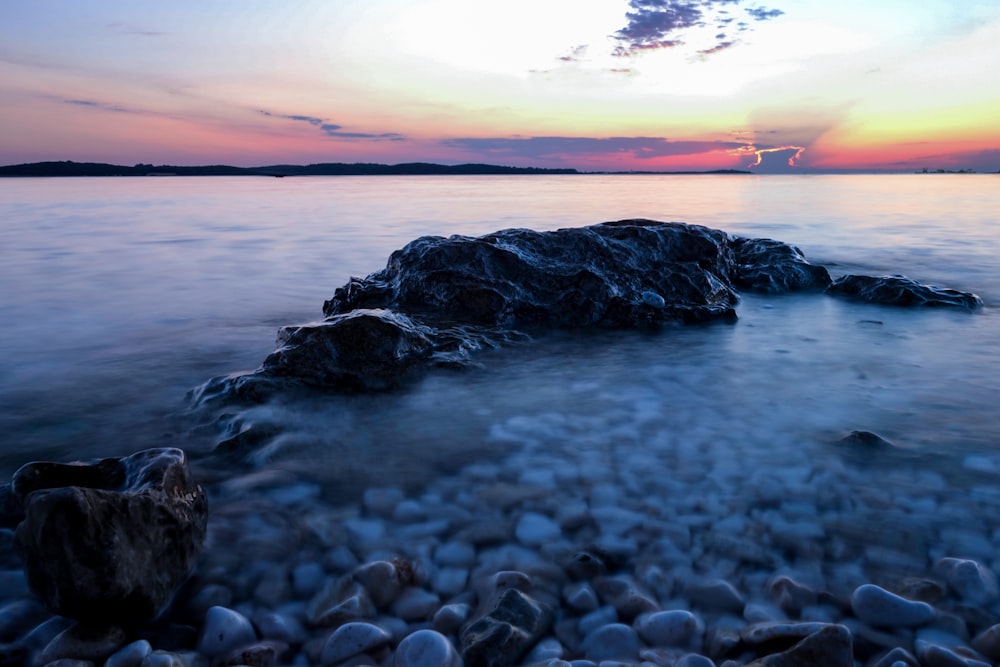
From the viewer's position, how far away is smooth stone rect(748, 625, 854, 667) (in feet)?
5.23

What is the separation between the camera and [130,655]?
66.3 inches

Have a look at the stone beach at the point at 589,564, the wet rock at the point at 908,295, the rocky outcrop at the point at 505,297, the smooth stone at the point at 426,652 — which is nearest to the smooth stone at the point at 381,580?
the stone beach at the point at 589,564

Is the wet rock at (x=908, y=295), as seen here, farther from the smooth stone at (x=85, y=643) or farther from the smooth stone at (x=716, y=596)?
the smooth stone at (x=85, y=643)

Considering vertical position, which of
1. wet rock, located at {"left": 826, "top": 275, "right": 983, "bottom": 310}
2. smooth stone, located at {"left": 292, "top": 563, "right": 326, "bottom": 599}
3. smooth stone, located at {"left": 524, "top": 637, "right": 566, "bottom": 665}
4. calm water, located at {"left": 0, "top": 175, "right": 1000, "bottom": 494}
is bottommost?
smooth stone, located at {"left": 524, "top": 637, "right": 566, "bottom": 665}

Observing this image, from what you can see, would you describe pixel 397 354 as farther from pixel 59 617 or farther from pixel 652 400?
pixel 59 617

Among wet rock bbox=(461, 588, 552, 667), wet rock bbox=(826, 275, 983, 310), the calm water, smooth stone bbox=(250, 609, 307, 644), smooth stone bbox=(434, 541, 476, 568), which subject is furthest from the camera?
wet rock bbox=(826, 275, 983, 310)

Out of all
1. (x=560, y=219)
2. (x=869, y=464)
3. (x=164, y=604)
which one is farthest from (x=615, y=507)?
(x=560, y=219)

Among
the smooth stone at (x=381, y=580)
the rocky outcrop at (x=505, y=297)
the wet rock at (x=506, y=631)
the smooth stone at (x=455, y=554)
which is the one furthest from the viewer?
the rocky outcrop at (x=505, y=297)

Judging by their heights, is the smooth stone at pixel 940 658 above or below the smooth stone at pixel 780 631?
below

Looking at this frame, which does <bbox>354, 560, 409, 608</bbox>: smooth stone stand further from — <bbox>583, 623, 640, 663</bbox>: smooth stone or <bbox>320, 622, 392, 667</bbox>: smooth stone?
<bbox>583, 623, 640, 663</bbox>: smooth stone

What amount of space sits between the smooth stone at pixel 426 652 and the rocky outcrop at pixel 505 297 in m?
2.18

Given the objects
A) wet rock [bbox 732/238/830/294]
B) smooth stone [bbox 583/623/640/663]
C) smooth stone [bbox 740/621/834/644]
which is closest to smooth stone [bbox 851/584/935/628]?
smooth stone [bbox 740/621/834/644]

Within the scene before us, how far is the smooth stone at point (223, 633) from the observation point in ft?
5.74

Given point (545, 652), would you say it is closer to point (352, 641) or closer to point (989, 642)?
point (352, 641)
